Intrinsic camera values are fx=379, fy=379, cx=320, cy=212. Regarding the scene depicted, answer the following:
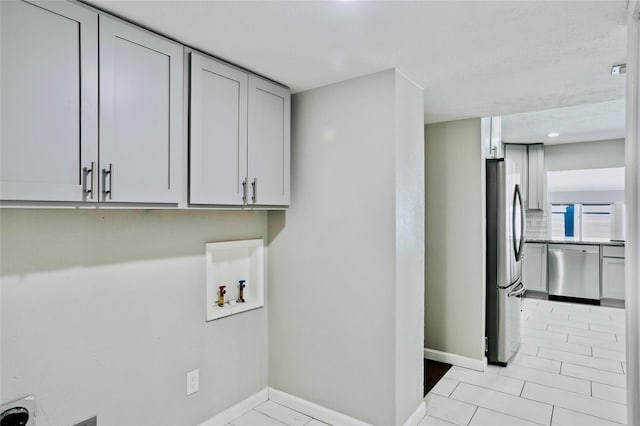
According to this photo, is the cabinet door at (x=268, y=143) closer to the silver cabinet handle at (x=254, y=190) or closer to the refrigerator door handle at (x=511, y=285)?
the silver cabinet handle at (x=254, y=190)

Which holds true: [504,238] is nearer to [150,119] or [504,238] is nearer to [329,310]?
[329,310]

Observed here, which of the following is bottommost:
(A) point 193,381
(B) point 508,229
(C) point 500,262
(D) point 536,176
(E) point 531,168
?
(A) point 193,381

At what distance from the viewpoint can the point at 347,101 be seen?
248 centimetres

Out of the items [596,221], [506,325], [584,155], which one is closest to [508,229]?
[506,325]

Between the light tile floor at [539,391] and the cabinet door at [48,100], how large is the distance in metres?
1.94

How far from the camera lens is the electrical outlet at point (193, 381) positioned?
7.61ft

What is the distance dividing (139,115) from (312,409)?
7.08 ft

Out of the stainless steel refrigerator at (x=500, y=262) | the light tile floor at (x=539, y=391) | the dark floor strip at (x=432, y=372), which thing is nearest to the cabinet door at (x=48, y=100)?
the light tile floor at (x=539, y=391)

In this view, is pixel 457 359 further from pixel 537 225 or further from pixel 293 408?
pixel 537 225

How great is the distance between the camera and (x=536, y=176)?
6172 mm

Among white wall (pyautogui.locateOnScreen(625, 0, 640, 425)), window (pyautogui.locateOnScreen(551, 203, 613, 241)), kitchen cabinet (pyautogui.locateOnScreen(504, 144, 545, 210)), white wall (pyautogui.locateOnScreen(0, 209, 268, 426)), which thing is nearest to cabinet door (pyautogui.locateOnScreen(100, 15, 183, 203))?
white wall (pyautogui.locateOnScreen(0, 209, 268, 426))

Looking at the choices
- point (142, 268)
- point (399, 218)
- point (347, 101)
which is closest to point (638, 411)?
point (399, 218)

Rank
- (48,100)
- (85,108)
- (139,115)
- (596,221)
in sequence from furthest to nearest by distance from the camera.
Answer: (596,221), (139,115), (85,108), (48,100)

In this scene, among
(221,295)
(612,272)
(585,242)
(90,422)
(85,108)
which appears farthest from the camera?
(585,242)
